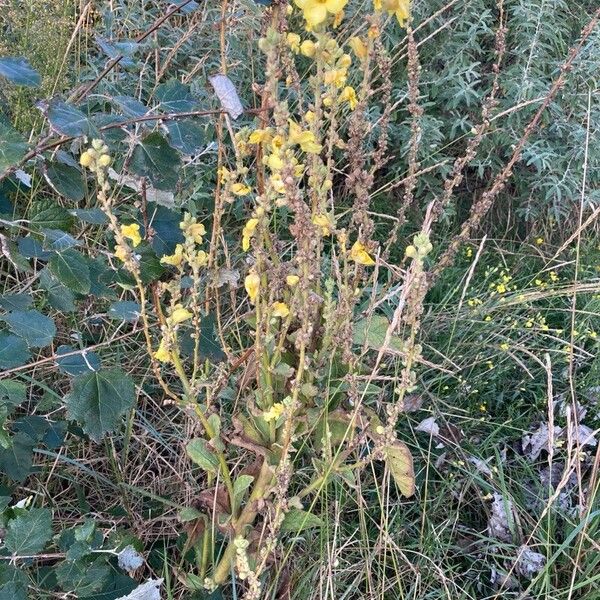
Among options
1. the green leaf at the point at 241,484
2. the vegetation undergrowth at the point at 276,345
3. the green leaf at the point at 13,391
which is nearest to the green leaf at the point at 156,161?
the vegetation undergrowth at the point at 276,345

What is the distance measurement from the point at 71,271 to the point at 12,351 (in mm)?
163

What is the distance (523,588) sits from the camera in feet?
4.71

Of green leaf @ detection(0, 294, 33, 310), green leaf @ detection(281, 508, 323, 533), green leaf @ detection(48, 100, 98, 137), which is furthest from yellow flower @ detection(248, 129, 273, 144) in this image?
green leaf @ detection(281, 508, 323, 533)

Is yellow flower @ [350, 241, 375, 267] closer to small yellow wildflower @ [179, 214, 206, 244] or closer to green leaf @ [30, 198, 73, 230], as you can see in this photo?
small yellow wildflower @ [179, 214, 206, 244]

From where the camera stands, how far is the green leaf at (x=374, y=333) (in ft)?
3.92

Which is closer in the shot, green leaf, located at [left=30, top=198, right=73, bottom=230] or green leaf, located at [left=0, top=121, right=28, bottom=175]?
green leaf, located at [left=0, top=121, right=28, bottom=175]

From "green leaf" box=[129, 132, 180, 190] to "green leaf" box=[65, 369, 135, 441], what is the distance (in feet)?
1.02

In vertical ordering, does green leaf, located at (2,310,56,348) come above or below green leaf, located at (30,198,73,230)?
below

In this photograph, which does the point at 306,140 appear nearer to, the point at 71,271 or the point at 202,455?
the point at 71,271

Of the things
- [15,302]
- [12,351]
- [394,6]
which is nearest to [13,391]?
[12,351]

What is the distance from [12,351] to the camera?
3.53 ft

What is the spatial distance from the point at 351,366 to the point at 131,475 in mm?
699

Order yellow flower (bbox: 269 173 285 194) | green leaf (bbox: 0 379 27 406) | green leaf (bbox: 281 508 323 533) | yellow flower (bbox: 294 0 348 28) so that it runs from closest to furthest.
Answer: yellow flower (bbox: 294 0 348 28), yellow flower (bbox: 269 173 285 194), green leaf (bbox: 0 379 27 406), green leaf (bbox: 281 508 323 533)

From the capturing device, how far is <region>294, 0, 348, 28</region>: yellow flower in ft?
2.77
